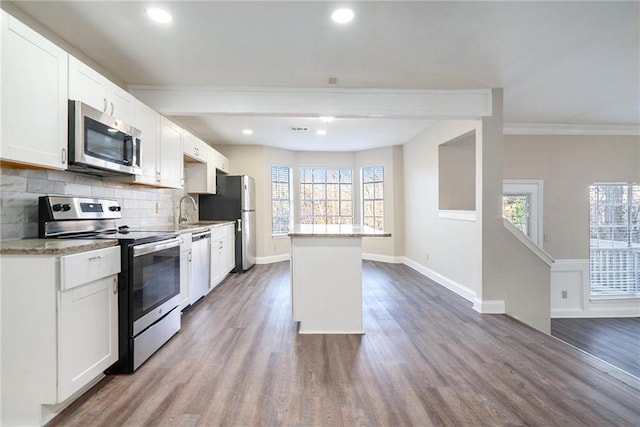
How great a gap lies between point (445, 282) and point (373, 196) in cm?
290

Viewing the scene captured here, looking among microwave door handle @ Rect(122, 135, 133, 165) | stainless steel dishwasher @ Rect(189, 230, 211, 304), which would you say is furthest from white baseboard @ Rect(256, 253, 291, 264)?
microwave door handle @ Rect(122, 135, 133, 165)

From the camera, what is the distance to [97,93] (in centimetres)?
227

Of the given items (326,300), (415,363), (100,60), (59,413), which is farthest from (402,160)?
(59,413)

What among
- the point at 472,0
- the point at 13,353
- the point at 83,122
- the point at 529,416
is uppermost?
the point at 472,0

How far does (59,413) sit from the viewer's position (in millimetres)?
1705

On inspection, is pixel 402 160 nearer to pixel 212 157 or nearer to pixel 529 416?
pixel 212 157

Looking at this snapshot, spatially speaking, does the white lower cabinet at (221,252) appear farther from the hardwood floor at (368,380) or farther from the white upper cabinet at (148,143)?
the white upper cabinet at (148,143)

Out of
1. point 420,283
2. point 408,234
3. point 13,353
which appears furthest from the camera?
point 408,234

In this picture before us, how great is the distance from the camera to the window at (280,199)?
667 centimetres

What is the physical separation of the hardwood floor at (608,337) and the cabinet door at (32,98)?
5590mm

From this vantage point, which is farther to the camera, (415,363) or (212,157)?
(212,157)

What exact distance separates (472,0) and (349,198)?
5.41 meters

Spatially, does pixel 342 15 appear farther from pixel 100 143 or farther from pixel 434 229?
pixel 434 229

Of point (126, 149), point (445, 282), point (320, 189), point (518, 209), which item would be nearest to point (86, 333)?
point (126, 149)
